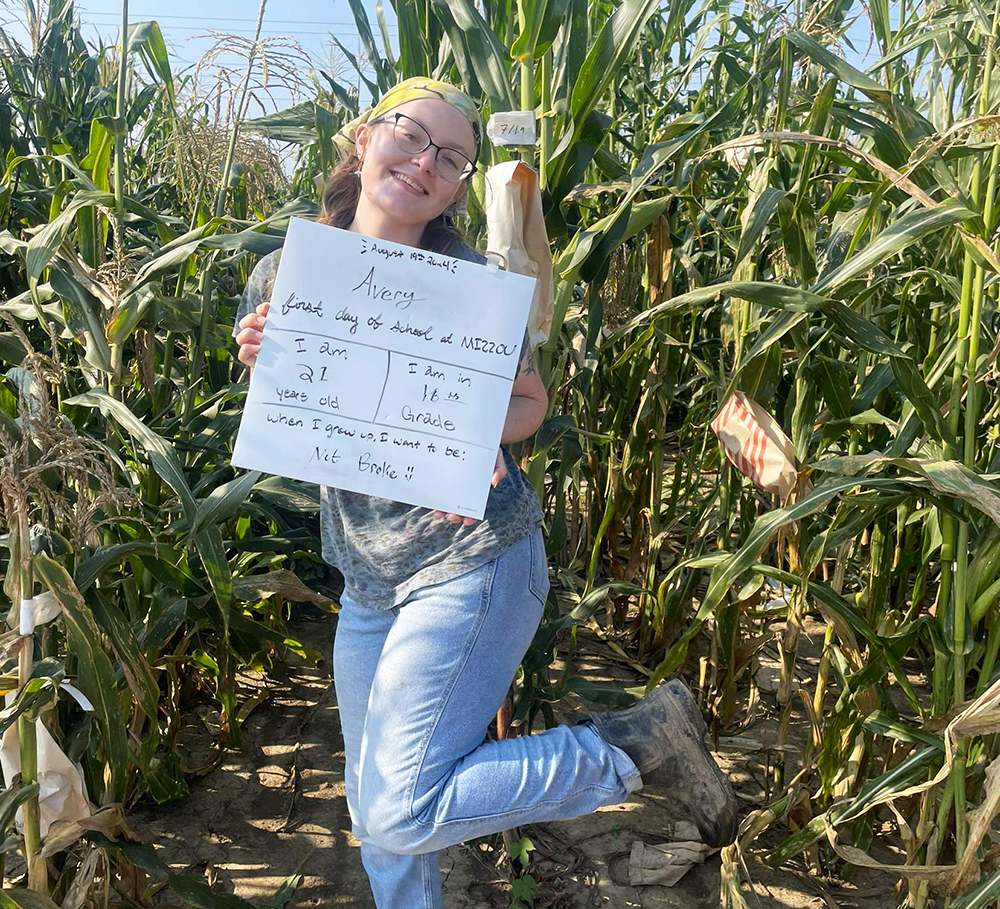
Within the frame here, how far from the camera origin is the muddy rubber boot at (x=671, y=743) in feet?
4.98

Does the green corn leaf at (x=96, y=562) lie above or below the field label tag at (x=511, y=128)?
below

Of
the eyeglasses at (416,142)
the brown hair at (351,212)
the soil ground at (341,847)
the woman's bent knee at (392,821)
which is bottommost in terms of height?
the soil ground at (341,847)

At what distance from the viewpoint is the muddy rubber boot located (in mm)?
1518

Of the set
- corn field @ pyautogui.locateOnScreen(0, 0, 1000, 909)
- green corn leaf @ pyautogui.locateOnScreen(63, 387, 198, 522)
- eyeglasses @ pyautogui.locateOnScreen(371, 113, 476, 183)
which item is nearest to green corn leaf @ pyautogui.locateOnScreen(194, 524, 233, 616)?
corn field @ pyautogui.locateOnScreen(0, 0, 1000, 909)

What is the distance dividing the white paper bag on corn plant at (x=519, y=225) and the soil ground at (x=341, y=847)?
1133 millimetres

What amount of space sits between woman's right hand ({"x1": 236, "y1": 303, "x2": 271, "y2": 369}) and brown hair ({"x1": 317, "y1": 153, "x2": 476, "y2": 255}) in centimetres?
21

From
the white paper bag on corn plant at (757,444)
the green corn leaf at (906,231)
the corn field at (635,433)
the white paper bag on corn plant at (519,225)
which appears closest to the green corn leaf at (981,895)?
the corn field at (635,433)

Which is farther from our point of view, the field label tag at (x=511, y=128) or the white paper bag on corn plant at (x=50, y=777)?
the field label tag at (x=511, y=128)

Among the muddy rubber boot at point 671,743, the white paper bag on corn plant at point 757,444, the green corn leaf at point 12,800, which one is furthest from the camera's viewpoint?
the white paper bag on corn plant at point 757,444

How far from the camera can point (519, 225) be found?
4.72ft

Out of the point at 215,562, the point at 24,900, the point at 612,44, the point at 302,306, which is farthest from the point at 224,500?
the point at 612,44

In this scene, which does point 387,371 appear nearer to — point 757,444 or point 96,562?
point 96,562

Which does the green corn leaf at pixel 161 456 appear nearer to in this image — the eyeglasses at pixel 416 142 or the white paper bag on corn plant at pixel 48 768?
the white paper bag on corn plant at pixel 48 768

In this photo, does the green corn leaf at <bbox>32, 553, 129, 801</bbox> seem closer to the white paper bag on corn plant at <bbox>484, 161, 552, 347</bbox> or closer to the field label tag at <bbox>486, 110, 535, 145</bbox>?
the white paper bag on corn plant at <bbox>484, 161, 552, 347</bbox>
